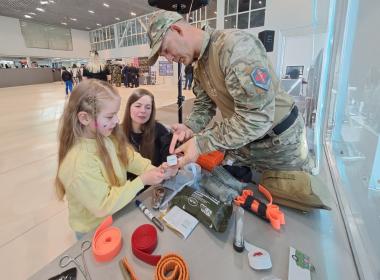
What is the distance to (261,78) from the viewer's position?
67cm

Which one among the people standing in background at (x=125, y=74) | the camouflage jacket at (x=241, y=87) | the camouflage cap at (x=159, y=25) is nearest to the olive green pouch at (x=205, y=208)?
the camouflage jacket at (x=241, y=87)

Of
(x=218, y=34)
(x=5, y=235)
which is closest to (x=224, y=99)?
(x=218, y=34)

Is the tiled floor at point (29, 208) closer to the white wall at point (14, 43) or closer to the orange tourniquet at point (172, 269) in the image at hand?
the orange tourniquet at point (172, 269)

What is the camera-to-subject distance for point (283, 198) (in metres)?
0.75

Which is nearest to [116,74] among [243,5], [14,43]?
[243,5]

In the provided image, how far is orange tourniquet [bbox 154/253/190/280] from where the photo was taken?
0.47 metres

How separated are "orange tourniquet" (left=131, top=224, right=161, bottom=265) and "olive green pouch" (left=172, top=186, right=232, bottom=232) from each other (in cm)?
12

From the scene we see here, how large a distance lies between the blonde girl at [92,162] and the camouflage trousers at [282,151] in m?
0.39

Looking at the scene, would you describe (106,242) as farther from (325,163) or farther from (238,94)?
(325,163)

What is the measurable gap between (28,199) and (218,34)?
2.01 m

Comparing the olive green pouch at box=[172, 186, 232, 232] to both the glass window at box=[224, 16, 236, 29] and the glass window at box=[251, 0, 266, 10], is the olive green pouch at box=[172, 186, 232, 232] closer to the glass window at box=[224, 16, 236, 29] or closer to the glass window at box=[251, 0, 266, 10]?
the glass window at box=[251, 0, 266, 10]

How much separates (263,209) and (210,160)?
292 millimetres

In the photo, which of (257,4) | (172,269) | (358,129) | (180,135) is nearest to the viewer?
(172,269)

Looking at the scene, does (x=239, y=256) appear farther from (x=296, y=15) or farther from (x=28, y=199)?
(x=296, y=15)
